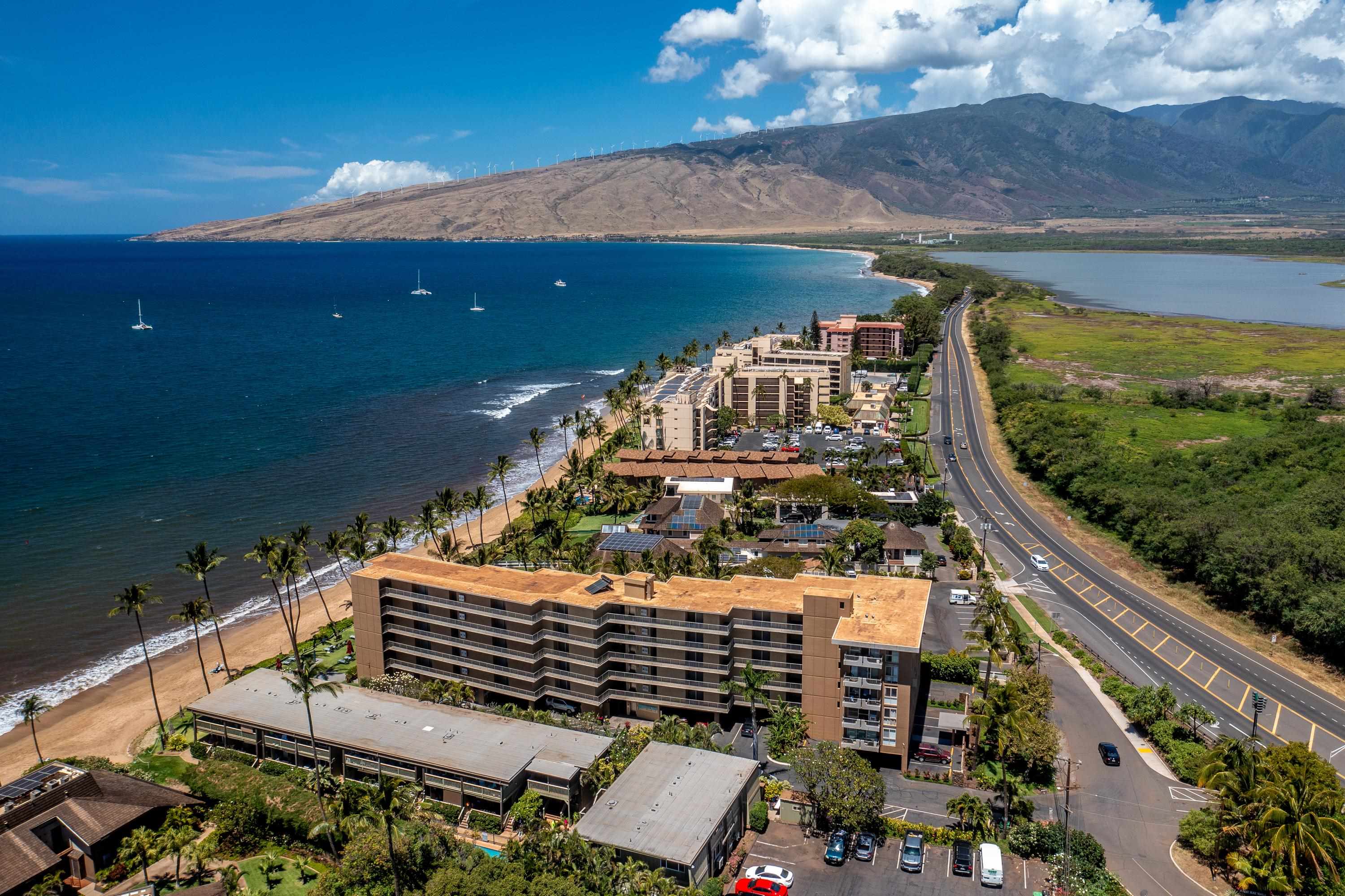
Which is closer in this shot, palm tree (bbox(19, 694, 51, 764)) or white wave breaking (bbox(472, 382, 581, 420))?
palm tree (bbox(19, 694, 51, 764))

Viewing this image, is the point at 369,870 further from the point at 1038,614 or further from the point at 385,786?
the point at 1038,614

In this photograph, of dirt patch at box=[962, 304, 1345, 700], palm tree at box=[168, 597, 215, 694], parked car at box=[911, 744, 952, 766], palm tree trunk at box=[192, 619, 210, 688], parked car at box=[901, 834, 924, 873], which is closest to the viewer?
parked car at box=[901, 834, 924, 873]

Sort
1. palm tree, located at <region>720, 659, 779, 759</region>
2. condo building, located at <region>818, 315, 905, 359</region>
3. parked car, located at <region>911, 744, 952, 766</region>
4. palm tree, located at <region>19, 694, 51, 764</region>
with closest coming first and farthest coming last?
palm tree, located at <region>19, 694, 51, 764</region> → parked car, located at <region>911, 744, 952, 766</region> → palm tree, located at <region>720, 659, 779, 759</region> → condo building, located at <region>818, 315, 905, 359</region>

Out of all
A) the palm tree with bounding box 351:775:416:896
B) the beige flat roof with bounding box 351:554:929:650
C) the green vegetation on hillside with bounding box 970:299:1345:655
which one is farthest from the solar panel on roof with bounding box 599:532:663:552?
the green vegetation on hillside with bounding box 970:299:1345:655

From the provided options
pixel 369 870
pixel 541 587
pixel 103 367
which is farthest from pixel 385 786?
pixel 103 367

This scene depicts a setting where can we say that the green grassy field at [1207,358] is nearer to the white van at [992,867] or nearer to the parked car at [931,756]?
the parked car at [931,756]

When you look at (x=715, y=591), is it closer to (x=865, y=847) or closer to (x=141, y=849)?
(x=865, y=847)

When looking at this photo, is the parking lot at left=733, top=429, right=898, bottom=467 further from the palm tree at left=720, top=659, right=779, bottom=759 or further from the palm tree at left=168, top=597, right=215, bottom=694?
the palm tree at left=168, top=597, right=215, bottom=694
